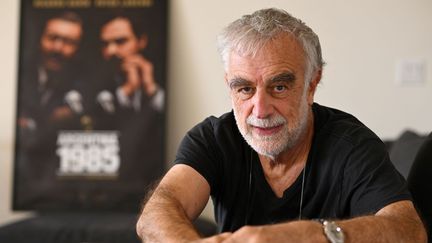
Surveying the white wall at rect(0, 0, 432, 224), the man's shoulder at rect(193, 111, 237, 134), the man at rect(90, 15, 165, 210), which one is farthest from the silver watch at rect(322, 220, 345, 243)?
the man at rect(90, 15, 165, 210)

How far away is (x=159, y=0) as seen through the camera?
271 cm

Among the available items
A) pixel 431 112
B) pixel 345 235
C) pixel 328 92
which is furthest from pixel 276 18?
pixel 431 112

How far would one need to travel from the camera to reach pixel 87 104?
9.02 feet

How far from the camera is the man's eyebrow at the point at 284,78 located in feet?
Result: 4.09

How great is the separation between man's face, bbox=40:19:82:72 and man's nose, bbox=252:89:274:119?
5.67 feet

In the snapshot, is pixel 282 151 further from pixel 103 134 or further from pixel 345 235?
pixel 103 134

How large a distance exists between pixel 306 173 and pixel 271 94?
22 cm

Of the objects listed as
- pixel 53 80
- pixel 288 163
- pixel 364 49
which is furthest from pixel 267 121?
pixel 53 80

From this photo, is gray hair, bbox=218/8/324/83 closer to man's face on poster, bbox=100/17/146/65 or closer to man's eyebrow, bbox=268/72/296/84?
man's eyebrow, bbox=268/72/296/84

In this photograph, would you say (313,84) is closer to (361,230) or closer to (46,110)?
(361,230)

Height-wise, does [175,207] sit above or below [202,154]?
below

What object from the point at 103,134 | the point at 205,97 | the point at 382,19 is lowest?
the point at 103,134

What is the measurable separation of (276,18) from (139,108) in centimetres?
155

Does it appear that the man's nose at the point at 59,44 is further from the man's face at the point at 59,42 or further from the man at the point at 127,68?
the man at the point at 127,68
